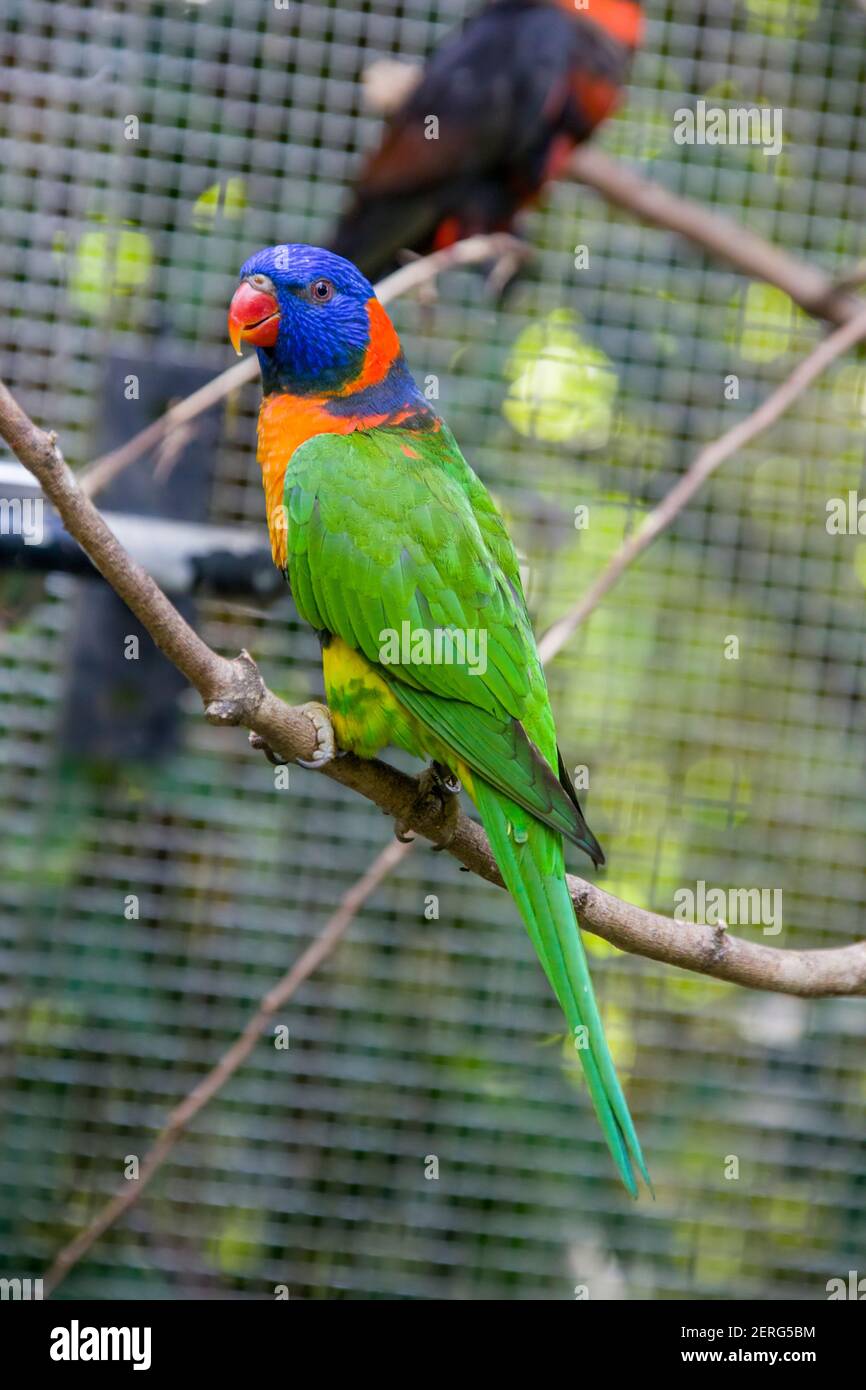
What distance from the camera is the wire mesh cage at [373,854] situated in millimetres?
2279

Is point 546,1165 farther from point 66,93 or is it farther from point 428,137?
point 66,93

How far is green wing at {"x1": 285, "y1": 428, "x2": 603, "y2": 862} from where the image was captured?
1.22 m

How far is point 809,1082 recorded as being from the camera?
2355 mm

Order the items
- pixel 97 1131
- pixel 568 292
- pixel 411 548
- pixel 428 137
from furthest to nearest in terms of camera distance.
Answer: pixel 568 292, pixel 97 1131, pixel 428 137, pixel 411 548

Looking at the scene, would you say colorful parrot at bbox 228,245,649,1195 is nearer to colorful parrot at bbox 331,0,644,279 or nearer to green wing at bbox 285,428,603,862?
green wing at bbox 285,428,603,862

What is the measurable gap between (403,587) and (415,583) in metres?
0.01

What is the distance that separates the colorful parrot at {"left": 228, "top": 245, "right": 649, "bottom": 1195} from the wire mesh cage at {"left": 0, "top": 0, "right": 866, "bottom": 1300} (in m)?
0.84

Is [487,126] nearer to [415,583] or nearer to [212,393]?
[212,393]

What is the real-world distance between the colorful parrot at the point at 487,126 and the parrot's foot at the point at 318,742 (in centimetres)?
111

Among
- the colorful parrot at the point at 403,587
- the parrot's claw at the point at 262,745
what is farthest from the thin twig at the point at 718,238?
the parrot's claw at the point at 262,745

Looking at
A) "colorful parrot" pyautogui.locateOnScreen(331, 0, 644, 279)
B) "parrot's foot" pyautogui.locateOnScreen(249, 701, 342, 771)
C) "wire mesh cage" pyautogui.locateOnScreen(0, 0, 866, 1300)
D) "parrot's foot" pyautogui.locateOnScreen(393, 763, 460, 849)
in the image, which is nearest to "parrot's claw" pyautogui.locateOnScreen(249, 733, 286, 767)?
"parrot's foot" pyautogui.locateOnScreen(249, 701, 342, 771)

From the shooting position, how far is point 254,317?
1.39m

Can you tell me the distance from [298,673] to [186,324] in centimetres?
64

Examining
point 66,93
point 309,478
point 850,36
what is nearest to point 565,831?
point 309,478
